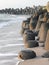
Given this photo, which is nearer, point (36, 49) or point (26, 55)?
point (26, 55)

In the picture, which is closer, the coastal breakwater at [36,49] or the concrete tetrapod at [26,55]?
the coastal breakwater at [36,49]

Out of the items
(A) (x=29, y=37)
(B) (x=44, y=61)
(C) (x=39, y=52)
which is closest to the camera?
(B) (x=44, y=61)

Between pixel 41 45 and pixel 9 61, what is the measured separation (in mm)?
1862

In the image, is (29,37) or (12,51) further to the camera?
(29,37)

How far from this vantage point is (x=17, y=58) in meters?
6.48

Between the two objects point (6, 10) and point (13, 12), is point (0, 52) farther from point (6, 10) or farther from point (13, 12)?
point (6, 10)

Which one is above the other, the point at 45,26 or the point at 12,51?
the point at 45,26

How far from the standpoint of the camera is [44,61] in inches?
220

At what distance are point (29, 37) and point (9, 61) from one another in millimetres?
2512

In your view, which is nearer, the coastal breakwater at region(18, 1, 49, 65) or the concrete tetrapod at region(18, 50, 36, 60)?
the coastal breakwater at region(18, 1, 49, 65)

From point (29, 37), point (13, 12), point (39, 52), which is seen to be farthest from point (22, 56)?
point (13, 12)

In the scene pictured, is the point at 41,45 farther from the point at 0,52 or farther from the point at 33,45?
the point at 0,52

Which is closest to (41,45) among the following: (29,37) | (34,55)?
(29,37)

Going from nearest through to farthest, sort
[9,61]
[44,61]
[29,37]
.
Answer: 1. [44,61]
2. [9,61]
3. [29,37]
